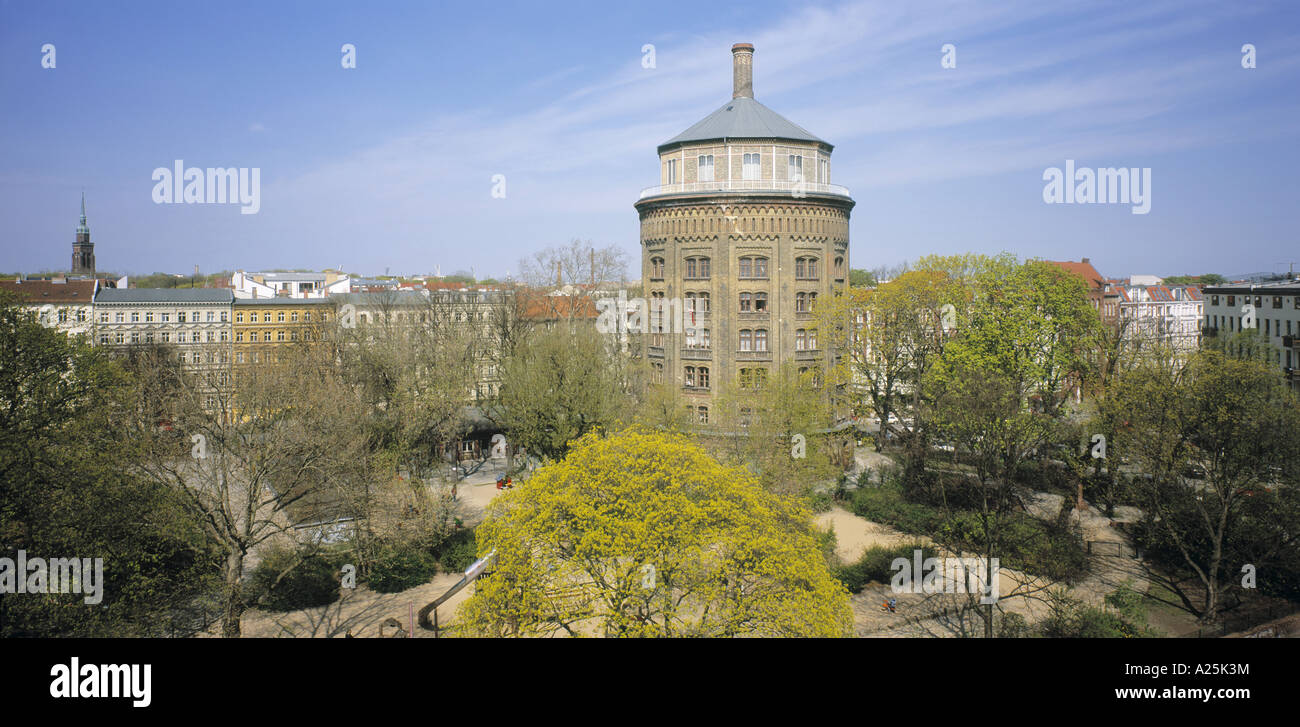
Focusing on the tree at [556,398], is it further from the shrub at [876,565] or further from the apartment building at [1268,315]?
the apartment building at [1268,315]

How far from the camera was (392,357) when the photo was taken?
40.1 m

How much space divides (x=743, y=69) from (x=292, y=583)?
4294 cm

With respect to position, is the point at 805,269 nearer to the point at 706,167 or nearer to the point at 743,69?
the point at 706,167

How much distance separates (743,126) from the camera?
5000 centimetres

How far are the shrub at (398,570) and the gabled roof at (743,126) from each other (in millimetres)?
31989

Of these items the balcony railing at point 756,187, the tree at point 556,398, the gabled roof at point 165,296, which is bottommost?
the tree at point 556,398

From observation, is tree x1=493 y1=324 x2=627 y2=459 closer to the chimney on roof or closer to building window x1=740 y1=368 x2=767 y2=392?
building window x1=740 y1=368 x2=767 y2=392

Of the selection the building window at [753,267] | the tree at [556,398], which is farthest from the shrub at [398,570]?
the building window at [753,267]

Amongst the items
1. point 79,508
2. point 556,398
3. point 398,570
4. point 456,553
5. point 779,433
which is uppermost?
point 556,398

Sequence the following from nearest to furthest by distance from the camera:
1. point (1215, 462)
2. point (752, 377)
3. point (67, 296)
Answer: point (1215, 462) < point (752, 377) < point (67, 296)

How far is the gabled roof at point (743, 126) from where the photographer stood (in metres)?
49.7

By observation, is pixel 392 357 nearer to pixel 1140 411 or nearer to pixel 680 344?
pixel 680 344

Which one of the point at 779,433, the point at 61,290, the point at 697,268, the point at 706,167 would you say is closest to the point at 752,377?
the point at 697,268
